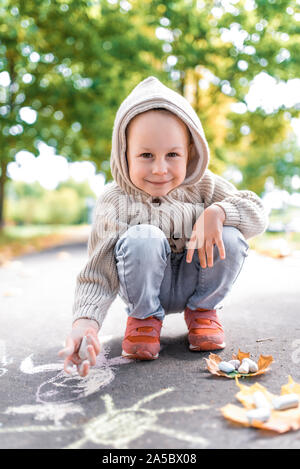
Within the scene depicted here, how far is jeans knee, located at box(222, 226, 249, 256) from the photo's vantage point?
51.9 inches

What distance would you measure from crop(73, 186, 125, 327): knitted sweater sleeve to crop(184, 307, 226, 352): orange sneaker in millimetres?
275

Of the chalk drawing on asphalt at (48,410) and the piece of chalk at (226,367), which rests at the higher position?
the piece of chalk at (226,367)

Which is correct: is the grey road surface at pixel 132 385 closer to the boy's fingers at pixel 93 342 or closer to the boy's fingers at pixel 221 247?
the boy's fingers at pixel 93 342

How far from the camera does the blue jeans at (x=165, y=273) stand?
1.26m

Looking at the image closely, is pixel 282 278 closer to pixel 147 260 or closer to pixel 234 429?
pixel 147 260

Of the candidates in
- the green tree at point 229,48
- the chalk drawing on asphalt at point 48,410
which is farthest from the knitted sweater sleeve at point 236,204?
the green tree at point 229,48

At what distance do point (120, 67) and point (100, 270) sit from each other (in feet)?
15.4

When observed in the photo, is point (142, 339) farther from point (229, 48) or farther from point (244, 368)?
point (229, 48)

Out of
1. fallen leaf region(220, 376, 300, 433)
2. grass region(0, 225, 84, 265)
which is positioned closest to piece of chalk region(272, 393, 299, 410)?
fallen leaf region(220, 376, 300, 433)

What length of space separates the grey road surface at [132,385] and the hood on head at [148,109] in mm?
563

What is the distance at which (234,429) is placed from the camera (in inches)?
33.8

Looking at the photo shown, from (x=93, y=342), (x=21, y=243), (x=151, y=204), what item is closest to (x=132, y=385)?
(x=93, y=342)

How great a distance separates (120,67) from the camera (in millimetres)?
5453
